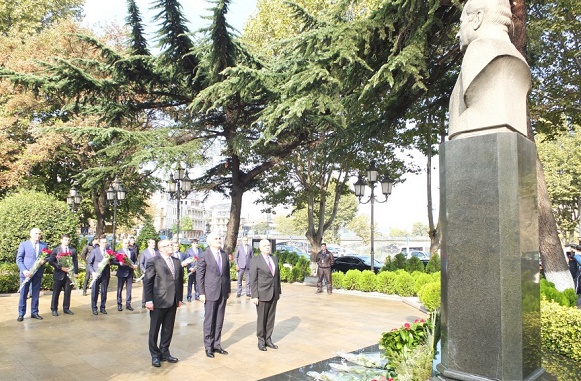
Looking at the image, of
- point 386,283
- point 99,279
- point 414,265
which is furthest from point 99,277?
point 414,265

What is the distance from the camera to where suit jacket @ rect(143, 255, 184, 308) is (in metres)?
6.54

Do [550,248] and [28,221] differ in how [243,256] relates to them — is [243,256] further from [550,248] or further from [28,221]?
[550,248]

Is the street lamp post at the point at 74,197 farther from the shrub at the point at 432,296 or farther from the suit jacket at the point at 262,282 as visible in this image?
the shrub at the point at 432,296

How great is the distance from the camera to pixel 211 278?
7.27 meters

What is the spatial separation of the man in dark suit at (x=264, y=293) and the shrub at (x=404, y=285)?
7811mm

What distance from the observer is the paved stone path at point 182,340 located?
6.25 meters

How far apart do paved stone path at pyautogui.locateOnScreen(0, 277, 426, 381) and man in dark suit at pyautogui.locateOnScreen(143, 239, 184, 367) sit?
11.5 inches

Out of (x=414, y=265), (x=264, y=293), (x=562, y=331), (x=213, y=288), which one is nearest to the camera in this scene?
(x=562, y=331)

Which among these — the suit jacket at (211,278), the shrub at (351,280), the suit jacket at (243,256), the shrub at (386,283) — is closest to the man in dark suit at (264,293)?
the suit jacket at (211,278)

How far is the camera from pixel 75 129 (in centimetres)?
1498

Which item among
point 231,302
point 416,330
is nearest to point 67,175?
point 231,302

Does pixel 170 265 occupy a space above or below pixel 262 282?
above

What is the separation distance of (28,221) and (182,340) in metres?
9.27

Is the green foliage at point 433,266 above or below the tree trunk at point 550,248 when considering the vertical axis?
below
